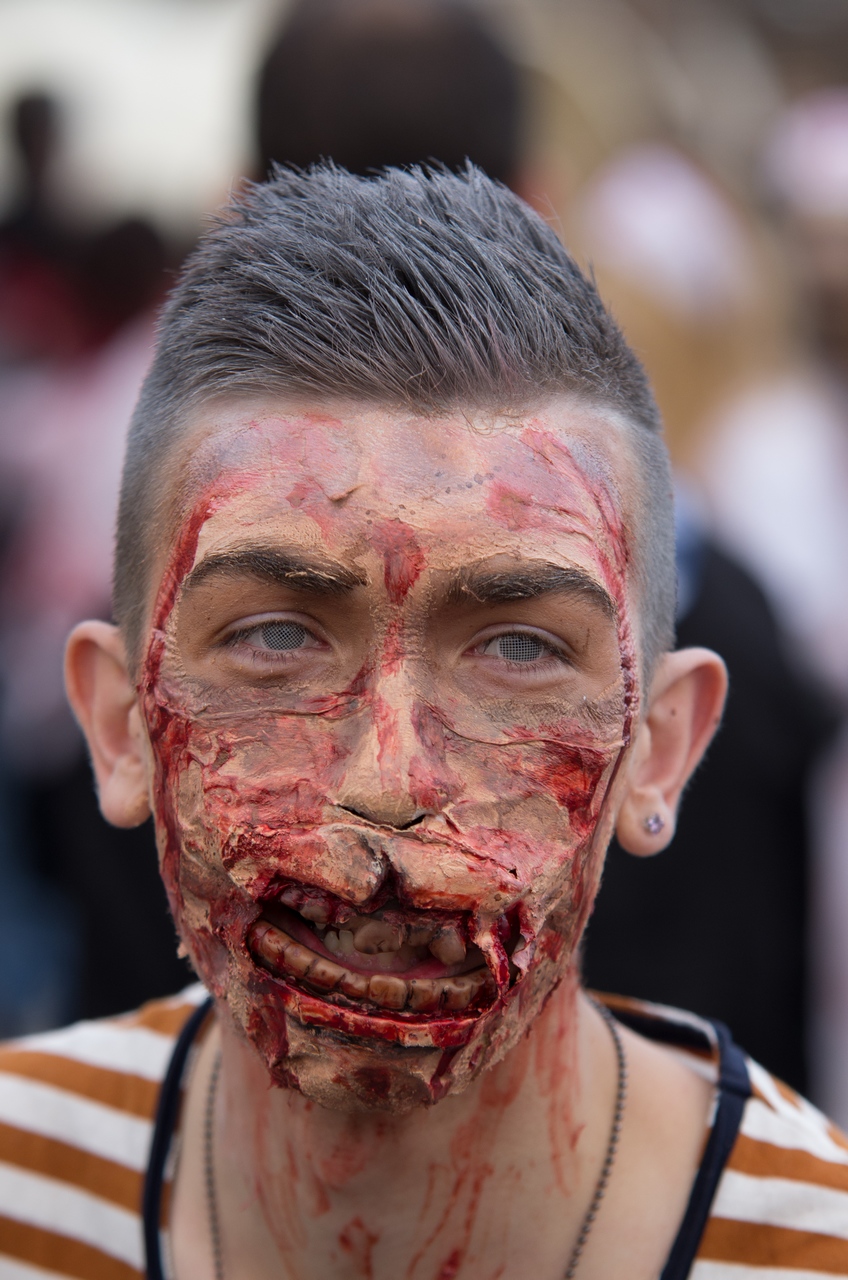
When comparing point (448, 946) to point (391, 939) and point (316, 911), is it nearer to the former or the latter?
point (391, 939)

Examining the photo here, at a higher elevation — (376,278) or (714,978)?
(376,278)

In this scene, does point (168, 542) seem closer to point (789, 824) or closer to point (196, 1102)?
point (196, 1102)

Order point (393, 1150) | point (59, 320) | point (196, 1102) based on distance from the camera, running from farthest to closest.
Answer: point (59, 320) → point (196, 1102) → point (393, 1150)

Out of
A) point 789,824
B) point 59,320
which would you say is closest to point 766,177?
point 59,320

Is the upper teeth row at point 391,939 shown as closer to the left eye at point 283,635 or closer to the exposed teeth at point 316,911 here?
the exposed teeth at point 316,911

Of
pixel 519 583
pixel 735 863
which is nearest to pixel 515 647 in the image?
pixel 519 583

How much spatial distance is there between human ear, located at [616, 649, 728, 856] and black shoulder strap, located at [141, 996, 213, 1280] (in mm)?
971

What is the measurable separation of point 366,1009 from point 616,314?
150 cm

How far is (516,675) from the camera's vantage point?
6.76 feet

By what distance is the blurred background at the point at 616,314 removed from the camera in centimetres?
369

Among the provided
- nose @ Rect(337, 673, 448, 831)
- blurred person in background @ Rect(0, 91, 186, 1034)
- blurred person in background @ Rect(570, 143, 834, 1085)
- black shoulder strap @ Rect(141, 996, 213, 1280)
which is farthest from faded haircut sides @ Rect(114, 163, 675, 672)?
blurred person in background @ Rect(0, 91, 186, 1034)

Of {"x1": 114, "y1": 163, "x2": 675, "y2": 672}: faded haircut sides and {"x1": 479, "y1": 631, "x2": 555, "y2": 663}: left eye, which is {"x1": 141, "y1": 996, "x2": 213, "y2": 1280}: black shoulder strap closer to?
{"x1": 114, "y1": 163, "x2": 675, "y2": 672}: faded haircut sides

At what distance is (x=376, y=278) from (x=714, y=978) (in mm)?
2260

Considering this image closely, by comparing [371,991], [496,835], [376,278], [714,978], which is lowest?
[714,978]
